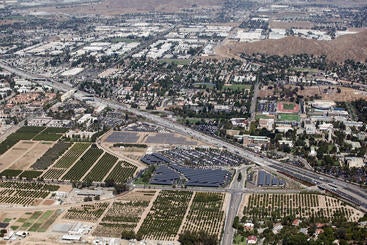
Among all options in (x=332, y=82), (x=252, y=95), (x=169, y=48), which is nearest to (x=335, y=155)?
(x=252, y=95)

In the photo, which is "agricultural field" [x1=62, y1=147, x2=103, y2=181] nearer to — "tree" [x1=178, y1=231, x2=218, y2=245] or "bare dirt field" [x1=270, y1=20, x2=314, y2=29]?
"tree" [x1=178, y1=231, x2=218, y2=245]

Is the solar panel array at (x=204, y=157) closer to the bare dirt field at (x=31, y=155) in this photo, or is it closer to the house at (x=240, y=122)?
the house at (x=240, y=122)

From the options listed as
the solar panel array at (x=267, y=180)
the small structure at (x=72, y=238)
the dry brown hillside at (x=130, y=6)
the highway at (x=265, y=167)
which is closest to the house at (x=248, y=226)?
the highway at (x=265, y=167)

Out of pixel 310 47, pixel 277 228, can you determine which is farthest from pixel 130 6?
pixel 277 228

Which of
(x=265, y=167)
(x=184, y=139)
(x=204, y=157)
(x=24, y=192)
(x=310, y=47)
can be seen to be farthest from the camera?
(x=310, y=47)

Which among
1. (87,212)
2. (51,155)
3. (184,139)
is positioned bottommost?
(87,212)

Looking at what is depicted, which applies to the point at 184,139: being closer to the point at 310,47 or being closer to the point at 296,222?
the point at 296,222

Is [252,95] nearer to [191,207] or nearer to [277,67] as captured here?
[277,67]

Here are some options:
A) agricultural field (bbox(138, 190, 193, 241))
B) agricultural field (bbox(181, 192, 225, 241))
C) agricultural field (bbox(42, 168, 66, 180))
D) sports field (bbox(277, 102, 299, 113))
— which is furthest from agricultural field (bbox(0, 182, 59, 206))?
sports field (bbox(277, 102, 299, 113))
